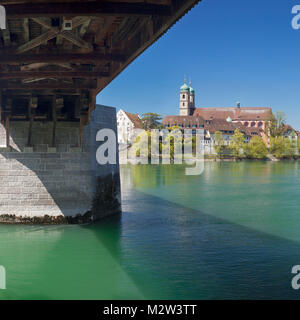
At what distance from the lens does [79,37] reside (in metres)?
10.5

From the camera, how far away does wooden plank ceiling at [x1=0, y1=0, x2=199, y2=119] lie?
722cm

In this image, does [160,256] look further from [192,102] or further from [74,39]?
[192,102]

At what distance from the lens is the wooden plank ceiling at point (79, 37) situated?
7.22 meters

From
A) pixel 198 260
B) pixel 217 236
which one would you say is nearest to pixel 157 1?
pixel 198 260

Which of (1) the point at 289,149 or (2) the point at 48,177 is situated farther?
(1) the point at 289,149

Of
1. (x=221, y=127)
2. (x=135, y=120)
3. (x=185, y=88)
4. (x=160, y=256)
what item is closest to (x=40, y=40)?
(x=160, y=256)

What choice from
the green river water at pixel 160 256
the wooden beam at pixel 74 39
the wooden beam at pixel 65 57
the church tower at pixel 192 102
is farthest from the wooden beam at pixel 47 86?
the church tower at pixel 192 102

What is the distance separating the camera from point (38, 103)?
18594 millimetres

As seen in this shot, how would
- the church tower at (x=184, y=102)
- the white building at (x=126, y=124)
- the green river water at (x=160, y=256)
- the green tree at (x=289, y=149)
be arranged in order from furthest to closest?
1. the church tower at (x=184, y=102)
2. the white building at (x=126, y=124)
3. the green tree at (x=289, y=149)
4. the green river water at (x=160, y=256)

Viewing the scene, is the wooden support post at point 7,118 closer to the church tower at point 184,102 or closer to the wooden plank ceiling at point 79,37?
the wooden plank ceiling at point 79,37

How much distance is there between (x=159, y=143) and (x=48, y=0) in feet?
257

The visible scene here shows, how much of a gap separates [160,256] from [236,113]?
533 ft

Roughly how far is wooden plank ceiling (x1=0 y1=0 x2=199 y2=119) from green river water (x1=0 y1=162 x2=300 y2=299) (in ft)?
18.2

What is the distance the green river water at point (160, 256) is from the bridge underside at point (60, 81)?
1.86m
